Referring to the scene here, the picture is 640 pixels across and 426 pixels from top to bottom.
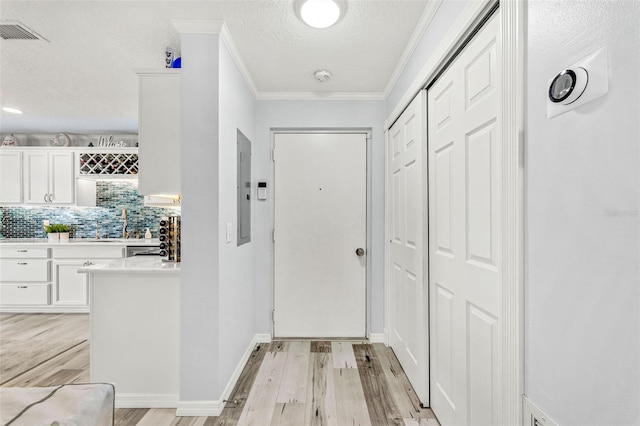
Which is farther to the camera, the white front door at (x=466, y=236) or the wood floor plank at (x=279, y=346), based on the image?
the wood floor plank at (x=279, y=346)

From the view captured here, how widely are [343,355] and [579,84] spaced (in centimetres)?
270

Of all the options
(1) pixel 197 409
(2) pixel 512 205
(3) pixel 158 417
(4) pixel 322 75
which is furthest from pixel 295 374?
(4) pixel 322 75

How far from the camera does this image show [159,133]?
A: 214cm

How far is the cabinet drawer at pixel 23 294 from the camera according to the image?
4.27 meters

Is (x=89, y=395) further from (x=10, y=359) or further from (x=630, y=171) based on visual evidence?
(x=10, y=359)

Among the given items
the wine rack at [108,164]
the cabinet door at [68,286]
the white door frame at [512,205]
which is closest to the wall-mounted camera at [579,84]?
the white door frame at [512,205]

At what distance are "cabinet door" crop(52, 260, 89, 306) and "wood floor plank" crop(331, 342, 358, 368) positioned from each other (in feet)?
11.1

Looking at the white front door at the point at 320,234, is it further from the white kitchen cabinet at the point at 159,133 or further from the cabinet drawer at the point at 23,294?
the cabinet drawer at the point at 23,294

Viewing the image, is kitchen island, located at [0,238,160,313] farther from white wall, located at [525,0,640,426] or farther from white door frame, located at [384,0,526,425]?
white wall, located at [525,0,640,426]

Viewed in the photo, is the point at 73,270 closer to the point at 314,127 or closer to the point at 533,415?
the point at 314,127

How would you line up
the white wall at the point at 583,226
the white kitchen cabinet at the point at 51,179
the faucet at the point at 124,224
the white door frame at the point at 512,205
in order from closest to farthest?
1. the white wall at the point at 583,226
2. the white door frame at the point at 512,205
3. the white kitchen cabinet at the point at 51,179
4. the faucet at the point at 124,224

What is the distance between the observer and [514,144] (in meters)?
1.11

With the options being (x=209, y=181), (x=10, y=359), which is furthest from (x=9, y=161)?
(x=209, y=181)

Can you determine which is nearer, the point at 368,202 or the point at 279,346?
A: the point at 279,346
